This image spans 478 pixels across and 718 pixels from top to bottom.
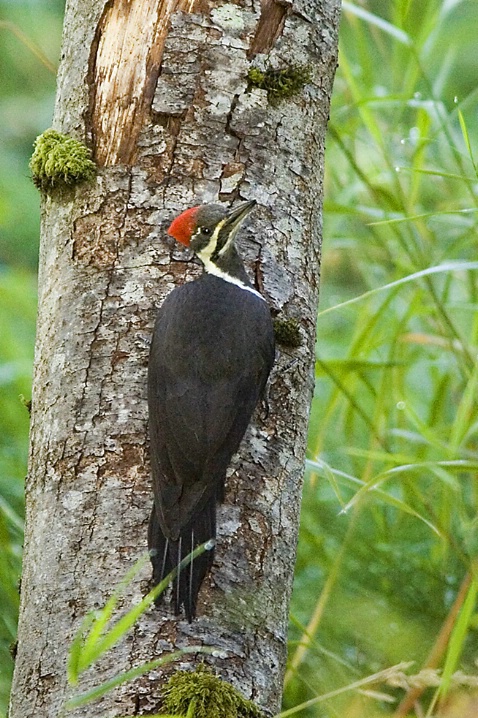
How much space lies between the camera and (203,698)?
190 centimetres

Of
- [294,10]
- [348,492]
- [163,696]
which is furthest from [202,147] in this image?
[348,492]

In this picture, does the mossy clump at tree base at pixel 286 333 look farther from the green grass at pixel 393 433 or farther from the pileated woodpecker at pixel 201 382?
the green grass at pixel 393 433

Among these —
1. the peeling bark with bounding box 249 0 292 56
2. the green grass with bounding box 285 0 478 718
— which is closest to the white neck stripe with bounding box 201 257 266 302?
the green grass with bounding box 285 0 478 718

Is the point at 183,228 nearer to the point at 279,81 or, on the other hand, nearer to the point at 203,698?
the point at 279,81

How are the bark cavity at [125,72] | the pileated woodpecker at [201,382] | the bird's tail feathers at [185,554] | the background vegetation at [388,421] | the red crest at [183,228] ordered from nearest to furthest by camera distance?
the bird's tail feathers at [185,554] < the pileated woodpecker at [201,382] < the red crest at [183,228] < the bark cavity at [125,72] < the background vegetation at [388,421]

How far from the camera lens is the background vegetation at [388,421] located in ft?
9.02

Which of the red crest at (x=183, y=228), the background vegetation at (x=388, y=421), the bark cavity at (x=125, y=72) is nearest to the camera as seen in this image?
the red crest at (x=183, y=228)

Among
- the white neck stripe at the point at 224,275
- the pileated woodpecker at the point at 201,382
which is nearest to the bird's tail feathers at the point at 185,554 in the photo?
the pileated woodpecker at the point at 201,382

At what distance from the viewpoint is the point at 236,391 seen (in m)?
2.33

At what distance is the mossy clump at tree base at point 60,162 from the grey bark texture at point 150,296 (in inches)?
1.1

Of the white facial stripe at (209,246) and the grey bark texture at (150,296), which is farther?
the white facial stripe at (209,246)

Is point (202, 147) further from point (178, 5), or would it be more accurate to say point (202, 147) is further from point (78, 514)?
point (78, 514)

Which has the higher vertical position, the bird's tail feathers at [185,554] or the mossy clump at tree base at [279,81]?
the mossy clump at tree base at [279,81]

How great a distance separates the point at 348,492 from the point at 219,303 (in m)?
1.51
